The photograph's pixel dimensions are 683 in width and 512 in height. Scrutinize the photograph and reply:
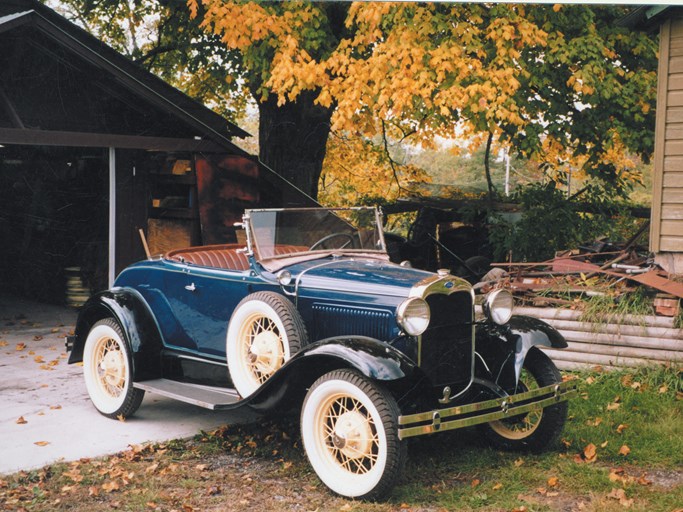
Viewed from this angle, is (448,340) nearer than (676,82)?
Yes

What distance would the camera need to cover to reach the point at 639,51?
10992mm

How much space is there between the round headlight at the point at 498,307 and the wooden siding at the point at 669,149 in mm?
3403

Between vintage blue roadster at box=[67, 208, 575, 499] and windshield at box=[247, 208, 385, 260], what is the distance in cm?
1

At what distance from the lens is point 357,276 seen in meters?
5.59

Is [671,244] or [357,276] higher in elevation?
[671,244]

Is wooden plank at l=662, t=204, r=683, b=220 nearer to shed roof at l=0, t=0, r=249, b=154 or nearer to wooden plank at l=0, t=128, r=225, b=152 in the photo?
shed roof at l=0, t=0, r=249, b=154

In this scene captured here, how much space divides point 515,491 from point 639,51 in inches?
310

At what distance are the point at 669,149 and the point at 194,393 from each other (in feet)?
18.1

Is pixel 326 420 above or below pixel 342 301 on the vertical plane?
below

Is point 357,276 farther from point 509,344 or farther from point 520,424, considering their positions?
point 520,424

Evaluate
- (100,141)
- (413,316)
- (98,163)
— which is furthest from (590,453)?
(98,163)

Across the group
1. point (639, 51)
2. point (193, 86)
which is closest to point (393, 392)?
point (639, 51)

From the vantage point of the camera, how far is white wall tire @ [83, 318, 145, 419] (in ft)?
21.4

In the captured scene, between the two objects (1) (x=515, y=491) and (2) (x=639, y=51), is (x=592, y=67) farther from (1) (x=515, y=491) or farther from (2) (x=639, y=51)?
(1) (x=515, y=491)
